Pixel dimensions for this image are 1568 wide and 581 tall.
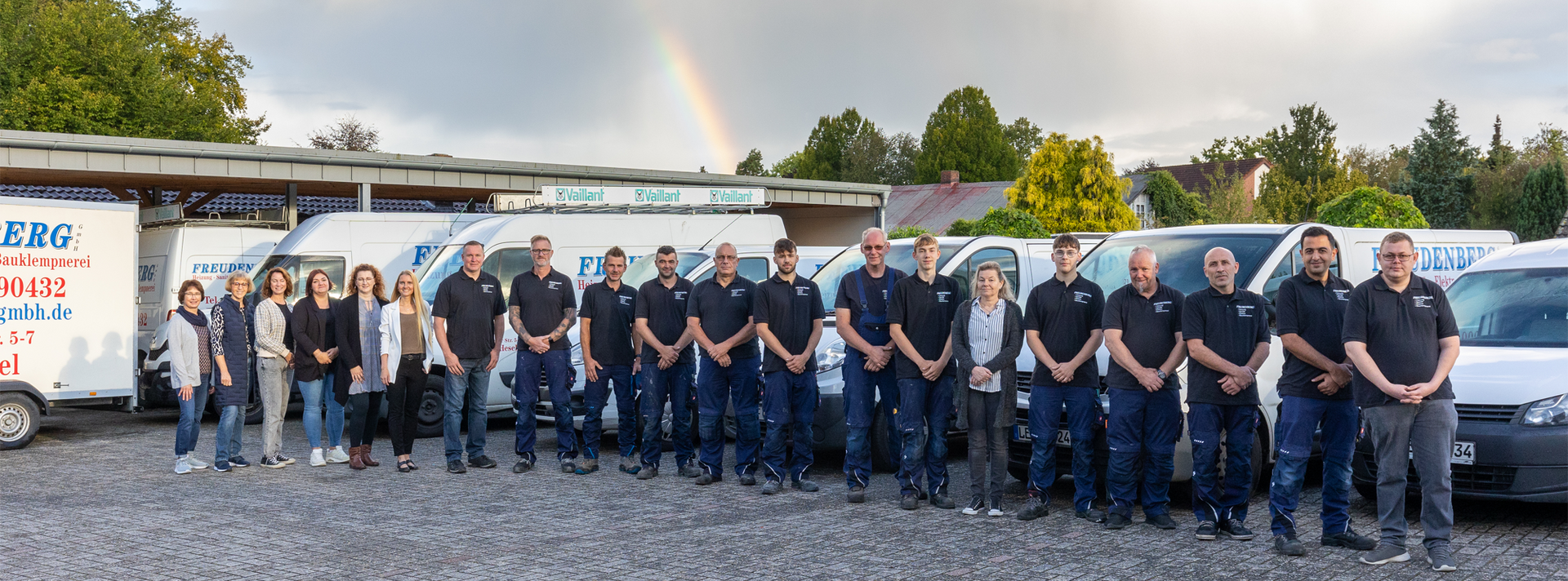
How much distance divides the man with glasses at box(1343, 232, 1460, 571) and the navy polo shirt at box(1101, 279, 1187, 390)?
39.3 inches

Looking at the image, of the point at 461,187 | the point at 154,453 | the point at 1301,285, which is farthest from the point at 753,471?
the point at 461,187

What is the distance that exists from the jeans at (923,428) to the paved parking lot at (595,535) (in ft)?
0.82

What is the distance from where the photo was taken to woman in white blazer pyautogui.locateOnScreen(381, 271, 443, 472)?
30.2 ft

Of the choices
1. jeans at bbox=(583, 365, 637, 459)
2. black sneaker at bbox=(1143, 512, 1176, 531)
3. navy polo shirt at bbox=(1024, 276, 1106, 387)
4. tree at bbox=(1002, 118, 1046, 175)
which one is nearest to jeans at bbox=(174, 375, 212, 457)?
jeans at bbox=(583, 365, 637, 459)

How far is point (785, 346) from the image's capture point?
317 inches

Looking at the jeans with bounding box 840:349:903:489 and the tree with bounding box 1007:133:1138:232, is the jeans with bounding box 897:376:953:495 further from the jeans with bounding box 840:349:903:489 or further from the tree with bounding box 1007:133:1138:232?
the tree with bounding box 1007:133:1138:232

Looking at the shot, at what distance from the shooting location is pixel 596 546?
6.30 meters

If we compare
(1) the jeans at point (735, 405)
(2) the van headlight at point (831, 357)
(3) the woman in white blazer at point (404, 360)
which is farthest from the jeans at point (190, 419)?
Answer: (2) the van headlight at point (831, 357)

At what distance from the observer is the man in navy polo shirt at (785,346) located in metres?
8.05

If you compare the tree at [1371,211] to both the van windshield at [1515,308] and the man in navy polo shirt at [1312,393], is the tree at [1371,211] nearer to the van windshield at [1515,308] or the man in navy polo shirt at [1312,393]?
the van windshield at [1515,308]

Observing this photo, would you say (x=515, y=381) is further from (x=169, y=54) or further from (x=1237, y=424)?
(x=169, y=54)

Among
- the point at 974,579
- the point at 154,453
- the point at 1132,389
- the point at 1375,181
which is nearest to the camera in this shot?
the point at 974,579

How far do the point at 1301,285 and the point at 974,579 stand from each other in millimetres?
2338

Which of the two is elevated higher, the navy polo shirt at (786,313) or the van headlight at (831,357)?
the navy polo shirt at (786,313)
